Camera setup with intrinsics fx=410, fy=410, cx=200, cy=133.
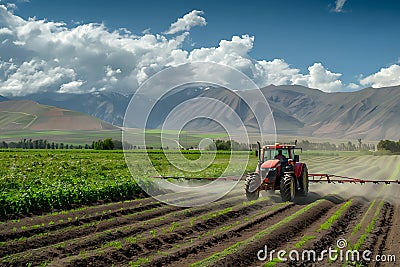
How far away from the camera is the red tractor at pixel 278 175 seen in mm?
17281

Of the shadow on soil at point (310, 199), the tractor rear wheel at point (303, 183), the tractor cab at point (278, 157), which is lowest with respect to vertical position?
the shadow on soil at point (310, 199)

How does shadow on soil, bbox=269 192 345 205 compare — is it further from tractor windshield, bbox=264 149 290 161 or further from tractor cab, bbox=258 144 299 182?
tractor windshield, bbox=264 149 290 161

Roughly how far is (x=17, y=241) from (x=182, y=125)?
26.1 ft

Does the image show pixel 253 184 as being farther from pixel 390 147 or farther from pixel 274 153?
pixel 390 147

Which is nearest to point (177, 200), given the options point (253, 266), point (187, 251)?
point (187, 251)

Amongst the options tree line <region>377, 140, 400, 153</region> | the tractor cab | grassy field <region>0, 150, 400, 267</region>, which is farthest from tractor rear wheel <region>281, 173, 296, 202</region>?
tree line <region>377, 140, 400, 153</region>

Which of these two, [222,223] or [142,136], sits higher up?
[142,136]

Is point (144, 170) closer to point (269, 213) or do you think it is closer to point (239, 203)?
point (239, 203)

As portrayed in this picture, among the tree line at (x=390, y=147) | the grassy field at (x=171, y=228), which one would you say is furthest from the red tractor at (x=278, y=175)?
the tree line at (x=390, y=147)

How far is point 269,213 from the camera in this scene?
48.5ft

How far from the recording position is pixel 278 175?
17.6m

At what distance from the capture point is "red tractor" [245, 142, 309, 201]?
17281mm

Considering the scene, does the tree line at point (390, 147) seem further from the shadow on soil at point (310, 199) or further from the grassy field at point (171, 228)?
the grassy field at point (171, 228)

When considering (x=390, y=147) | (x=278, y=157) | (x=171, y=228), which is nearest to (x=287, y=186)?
(x=278, y=157)
